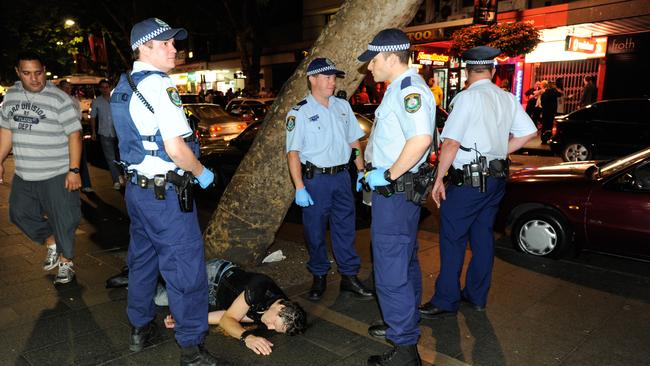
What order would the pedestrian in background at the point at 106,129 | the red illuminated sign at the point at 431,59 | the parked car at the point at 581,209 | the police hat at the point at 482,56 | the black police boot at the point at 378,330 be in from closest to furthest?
the black police boot at the point at 378,330, the police hat at the point at 482,56, the parked car at the point at 581,209, the pedestrian in background at the point at 106,129, the red illuminated sign at the point at 431,59

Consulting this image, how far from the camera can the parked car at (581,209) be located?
14.9 ft

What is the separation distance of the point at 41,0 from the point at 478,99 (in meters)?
33.4

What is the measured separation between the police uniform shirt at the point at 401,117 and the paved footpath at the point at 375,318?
1.31m

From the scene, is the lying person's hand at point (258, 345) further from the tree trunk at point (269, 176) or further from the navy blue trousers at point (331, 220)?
the tree trunk at point (269, 176)

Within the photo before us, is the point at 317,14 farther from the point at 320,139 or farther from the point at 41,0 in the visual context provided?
the point at 320,139

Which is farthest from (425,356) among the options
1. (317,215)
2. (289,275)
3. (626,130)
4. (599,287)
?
(626,130)

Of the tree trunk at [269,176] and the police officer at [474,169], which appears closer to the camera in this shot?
the police officer at [474,169]

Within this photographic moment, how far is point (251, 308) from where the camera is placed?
3.33 metres

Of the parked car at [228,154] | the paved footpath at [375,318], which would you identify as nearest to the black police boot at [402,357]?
the paved footpath at [375,318]

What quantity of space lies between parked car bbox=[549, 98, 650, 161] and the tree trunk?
337 inches

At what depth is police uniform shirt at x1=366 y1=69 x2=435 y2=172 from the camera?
8.93 ft

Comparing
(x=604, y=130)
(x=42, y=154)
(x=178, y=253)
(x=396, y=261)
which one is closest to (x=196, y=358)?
(x=178, y=253)

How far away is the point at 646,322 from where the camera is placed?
3.65m

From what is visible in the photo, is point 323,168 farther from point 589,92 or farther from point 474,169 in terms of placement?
point 589,92
